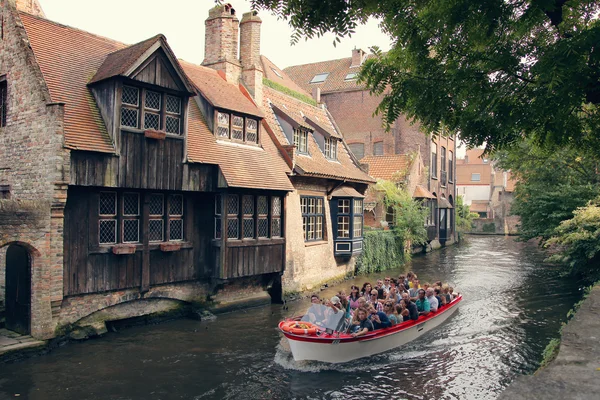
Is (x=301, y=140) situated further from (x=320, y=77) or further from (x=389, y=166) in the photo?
(x=320, y=77)

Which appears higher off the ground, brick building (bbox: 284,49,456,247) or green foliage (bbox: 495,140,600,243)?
brick building (bbox: 284,49,456,247)

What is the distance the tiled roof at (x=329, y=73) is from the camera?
43.9 m

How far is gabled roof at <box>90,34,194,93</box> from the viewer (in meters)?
13.2

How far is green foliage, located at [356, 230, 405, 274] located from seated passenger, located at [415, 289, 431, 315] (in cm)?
982

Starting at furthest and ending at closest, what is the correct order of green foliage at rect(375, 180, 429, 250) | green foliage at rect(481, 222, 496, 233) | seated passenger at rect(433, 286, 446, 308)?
green foliage at rect(481, 222, 496, 233), green foliage at rect(375, 180, 429, 250), seated passenger at rect(433, 286, 446, 308)

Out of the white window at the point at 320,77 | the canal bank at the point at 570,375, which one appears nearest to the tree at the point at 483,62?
the canal bank at the point at 570,375

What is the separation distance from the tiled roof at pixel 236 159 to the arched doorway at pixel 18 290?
502 cm

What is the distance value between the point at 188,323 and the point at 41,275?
469 cm

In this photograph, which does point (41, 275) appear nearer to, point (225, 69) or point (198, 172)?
point (198, 172)

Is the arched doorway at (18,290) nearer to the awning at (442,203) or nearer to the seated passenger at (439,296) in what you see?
the seated passenger at (439,296)

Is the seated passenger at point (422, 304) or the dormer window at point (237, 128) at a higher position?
the dormer window at point (237, 128)

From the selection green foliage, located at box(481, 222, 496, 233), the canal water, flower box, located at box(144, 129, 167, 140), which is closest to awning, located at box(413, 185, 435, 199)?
the canal water

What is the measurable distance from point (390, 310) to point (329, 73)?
1382 inches

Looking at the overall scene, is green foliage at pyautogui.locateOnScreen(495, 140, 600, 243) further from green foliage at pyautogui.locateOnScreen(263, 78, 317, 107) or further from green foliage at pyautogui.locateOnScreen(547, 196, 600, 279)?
green foliage at pyautogui.locateOnScreen(263, 78, 317, 107)
